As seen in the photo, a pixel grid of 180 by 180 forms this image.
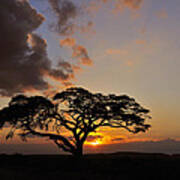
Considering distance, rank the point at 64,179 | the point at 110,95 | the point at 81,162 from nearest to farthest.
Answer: the point at 64,179 → the point at 81,162 → the point at 110,95

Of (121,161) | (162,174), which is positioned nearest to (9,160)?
(121,161)

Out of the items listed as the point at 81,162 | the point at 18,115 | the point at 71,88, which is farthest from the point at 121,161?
the point at 18,115

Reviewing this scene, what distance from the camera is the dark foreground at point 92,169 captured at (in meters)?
16.4

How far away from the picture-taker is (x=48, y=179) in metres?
16.0

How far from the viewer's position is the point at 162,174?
53.3 feet

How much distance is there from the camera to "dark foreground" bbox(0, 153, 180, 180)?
53.8 ft

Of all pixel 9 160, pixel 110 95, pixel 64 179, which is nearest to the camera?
pixel 64 179

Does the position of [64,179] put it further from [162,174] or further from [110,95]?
[110,95]

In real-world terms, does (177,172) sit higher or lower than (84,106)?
lower

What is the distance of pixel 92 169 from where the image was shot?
69.7ft

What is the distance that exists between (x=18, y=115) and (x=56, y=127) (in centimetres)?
545

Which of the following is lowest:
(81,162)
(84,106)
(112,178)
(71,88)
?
(112,178)

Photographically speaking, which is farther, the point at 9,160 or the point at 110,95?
the point at 110,95

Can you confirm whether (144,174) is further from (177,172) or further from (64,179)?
(64,179)
